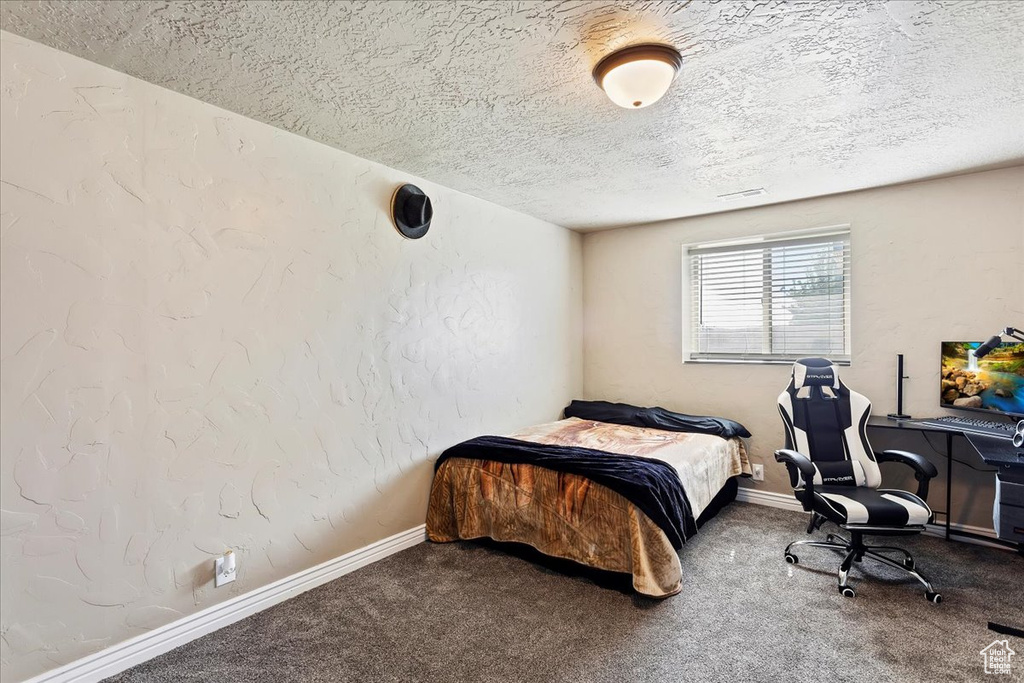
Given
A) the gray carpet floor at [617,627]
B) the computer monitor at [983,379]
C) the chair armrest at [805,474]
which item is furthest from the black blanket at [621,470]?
the computer monitor at [983,379]

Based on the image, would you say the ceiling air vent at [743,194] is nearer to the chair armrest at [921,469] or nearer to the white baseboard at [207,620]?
the chair armrest at [921,469]

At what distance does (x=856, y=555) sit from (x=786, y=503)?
43.8 inches

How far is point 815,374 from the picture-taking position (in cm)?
320

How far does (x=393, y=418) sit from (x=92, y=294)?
1603mm

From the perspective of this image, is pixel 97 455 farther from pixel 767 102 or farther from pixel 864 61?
pixel 864 61

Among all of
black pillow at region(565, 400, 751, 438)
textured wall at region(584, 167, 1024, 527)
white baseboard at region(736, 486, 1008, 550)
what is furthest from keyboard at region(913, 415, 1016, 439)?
black pillow at region(565, 400, 751, 438)

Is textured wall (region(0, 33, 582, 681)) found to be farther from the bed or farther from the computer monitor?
the computer monitor

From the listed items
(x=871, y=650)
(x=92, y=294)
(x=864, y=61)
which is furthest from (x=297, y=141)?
(x=871, y=650)

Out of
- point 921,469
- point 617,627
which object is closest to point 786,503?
point 921,469

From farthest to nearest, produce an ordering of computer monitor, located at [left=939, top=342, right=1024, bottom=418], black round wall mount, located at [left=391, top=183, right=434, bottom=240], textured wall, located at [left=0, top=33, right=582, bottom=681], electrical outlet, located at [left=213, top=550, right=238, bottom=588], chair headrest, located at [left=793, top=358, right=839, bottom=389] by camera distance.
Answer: chair headrest, located at [left=793, top=358, right=839, bottom=389]
black round wall mount, located at [left=391, top=183, right=434, bottom=240]
computer monitor, located at [left=939, top=342, right=1024, bottom=418]
electrical outlet, located at [left=213, top=550, right=238, bottom=588]
textured wall, located at [left=0, top=33, right=582, bottom=681]

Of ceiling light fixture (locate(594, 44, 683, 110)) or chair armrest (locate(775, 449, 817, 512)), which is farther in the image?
chair armrest (locate(775, 449, 817, 512))

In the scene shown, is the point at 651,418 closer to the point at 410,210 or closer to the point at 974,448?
the point at 974,448

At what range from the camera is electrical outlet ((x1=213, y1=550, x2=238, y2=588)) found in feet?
7.43

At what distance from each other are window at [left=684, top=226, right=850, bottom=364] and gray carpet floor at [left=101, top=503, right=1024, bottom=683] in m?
1.66
